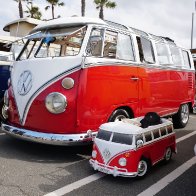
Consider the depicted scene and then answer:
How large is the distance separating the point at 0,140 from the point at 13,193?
2.86 meters

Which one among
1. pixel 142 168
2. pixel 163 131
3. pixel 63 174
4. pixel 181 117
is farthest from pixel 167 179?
pixel 181 117

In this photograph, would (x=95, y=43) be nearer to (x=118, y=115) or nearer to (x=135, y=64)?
(x=135, y=64)

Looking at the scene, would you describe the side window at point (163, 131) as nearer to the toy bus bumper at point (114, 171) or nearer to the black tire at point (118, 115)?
the black tire at point (118, 115)

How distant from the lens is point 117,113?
6.06m

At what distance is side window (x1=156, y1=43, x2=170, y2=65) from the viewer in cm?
759

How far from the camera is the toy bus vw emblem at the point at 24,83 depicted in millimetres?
5637

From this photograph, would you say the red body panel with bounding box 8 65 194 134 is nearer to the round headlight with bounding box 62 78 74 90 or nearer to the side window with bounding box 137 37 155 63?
the round headlight with bounding box 62 78 74 90

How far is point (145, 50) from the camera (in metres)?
6.95

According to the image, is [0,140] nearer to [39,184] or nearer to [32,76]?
[32,76]

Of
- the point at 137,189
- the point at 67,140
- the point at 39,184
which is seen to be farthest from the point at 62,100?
the point at 137,189

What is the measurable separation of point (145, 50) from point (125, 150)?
3.09 m

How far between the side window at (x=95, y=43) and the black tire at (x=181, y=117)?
13.3ft

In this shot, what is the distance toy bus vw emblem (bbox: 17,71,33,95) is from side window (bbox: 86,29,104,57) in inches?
45.7

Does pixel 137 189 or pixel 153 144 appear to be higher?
pixel 153 144
